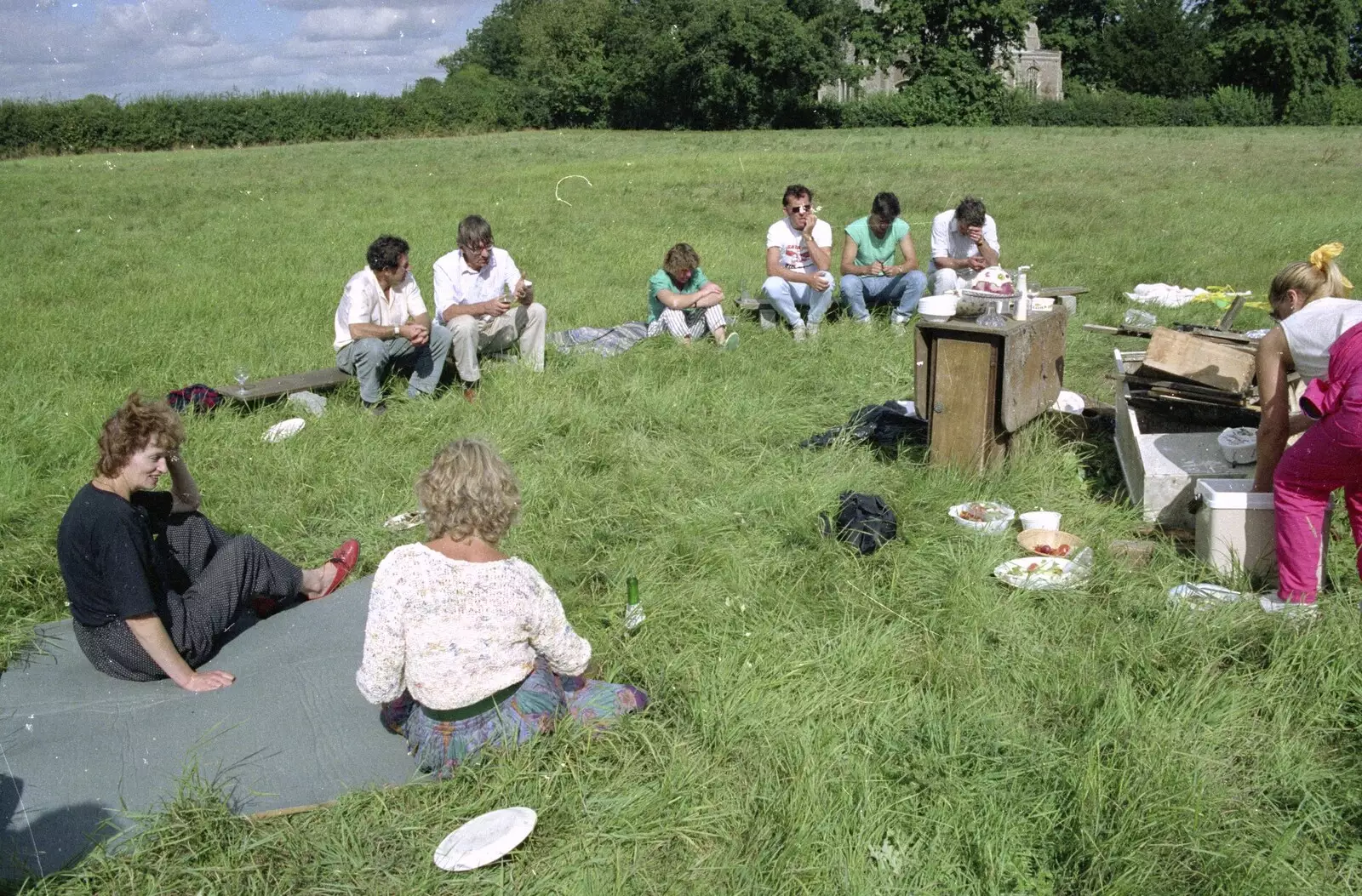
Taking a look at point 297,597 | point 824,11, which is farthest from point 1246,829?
point 824,11

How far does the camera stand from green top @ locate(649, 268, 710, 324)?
8477 mm

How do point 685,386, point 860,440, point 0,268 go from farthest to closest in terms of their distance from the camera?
point 0,268 < point 685,386 < point 860,440

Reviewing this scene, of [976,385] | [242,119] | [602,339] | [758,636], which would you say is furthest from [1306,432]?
[242,119]

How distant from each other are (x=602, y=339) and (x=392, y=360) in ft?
6.31

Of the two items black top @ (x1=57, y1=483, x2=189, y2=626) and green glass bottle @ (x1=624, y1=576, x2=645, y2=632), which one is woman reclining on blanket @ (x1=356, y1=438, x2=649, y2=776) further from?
black top @ (x1=57, y1=483, x2=189, y2=626)

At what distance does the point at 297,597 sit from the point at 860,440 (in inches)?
124

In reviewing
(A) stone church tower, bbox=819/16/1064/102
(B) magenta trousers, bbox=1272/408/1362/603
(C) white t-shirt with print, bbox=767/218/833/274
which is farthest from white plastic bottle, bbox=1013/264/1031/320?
(A) stone church tower, bbox=819/16/1064/102

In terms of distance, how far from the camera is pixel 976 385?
5.43m

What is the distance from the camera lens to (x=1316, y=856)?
279 centimetres

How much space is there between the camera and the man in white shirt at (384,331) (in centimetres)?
695

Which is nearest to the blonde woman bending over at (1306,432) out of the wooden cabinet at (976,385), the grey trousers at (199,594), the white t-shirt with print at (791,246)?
the wooden cabinet at (976,385)

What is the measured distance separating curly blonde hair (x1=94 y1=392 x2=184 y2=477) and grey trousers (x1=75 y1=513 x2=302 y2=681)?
1.90ft

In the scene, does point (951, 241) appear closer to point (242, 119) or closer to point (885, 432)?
point (885, 432)

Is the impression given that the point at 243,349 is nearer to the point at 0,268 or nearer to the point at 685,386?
the point at 685,386
